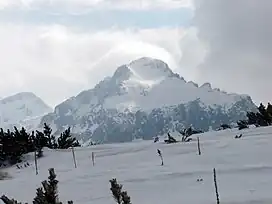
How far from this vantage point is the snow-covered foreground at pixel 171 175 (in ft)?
46.3

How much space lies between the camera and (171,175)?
1748cm

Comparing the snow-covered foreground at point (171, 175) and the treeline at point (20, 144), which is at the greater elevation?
the treeline at point (20, 144)

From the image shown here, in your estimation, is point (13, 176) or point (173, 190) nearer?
point (173, 190)

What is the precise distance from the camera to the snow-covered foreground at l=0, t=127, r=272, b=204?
14.1 metres

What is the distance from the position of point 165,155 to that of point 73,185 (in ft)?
18.2

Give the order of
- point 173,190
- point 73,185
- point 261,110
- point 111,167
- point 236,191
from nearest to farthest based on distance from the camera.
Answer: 1. point 236,191
2. point 173,190
3. point 73,185
4. point 111,167
5. point 261,110

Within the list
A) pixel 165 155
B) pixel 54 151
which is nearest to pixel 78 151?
pixel 54 151

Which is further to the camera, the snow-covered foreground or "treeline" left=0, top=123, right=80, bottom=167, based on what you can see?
"treeline" left=0, top=123, right=80, bottom=167

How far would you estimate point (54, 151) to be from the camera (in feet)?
97.8

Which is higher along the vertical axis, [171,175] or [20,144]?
[20,144]

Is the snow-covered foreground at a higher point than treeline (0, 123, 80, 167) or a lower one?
lower

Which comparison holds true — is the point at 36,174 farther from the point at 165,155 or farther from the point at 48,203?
the point at 48,203

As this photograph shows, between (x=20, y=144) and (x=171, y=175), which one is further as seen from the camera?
(x=20, y=144)

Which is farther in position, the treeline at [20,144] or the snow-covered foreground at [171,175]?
the treeline at [20,144]
